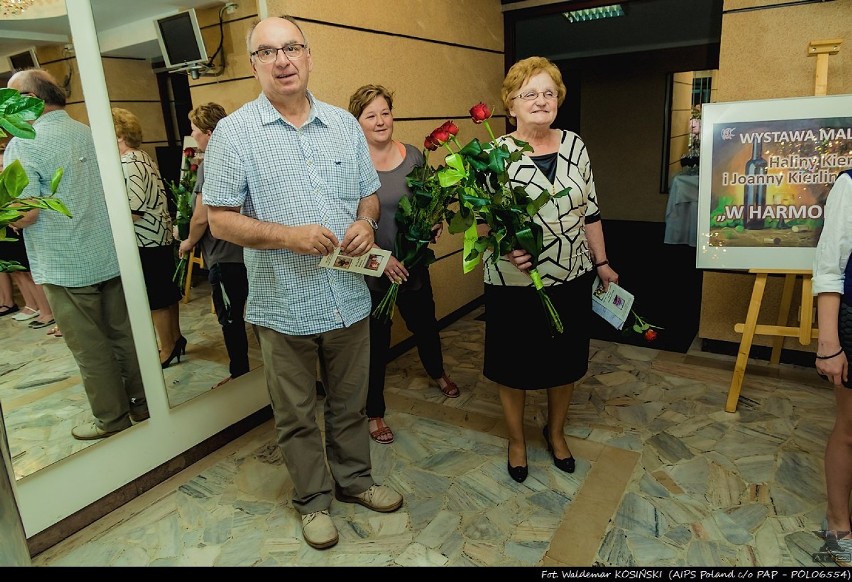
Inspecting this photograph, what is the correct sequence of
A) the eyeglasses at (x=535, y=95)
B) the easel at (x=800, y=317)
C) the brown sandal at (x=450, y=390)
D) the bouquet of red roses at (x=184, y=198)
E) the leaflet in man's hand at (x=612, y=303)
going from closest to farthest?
the eyeglasses at (x=535, y=95)
the leaflet in man's hand at (x=612, y=303)
the bouquet of red roses at (x=184, y=198)
the easel at (x=800, y=317)
the brown sandal at (x=450, y=390)

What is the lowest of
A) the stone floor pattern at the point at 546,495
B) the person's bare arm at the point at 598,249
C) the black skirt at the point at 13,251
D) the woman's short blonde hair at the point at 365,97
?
the stone floor pattern at the point at 546,495

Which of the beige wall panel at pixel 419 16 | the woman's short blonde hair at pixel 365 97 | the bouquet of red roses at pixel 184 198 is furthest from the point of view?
the beige wall panel at pixel 419 16

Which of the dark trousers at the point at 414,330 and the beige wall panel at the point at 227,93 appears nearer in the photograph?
the beige wall panel at the point at 227,93

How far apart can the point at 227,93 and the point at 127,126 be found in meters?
0.53

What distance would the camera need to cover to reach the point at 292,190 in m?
1.81

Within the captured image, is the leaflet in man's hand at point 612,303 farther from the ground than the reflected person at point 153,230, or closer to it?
closer to it

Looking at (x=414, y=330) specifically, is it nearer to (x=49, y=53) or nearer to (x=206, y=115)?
(x=206, y=115)

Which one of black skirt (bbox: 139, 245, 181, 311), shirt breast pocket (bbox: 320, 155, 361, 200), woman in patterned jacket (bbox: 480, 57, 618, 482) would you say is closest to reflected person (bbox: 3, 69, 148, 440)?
black skirt (bbox: 139, 245, 181, 311)

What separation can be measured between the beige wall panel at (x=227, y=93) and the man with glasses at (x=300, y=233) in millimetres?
872

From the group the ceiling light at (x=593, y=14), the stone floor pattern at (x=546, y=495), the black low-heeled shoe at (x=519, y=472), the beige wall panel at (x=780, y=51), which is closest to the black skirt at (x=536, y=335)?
the black low-heeled shoe at (x=519, y=472)

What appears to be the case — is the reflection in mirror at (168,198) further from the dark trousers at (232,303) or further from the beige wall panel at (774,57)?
the beige wall panel at (774,57)

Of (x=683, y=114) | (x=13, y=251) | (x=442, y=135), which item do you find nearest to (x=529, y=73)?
(x=442, y=135)

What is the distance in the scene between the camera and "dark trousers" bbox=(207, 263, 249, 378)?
2.62 metres

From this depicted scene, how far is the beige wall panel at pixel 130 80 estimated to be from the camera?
2195 mm
